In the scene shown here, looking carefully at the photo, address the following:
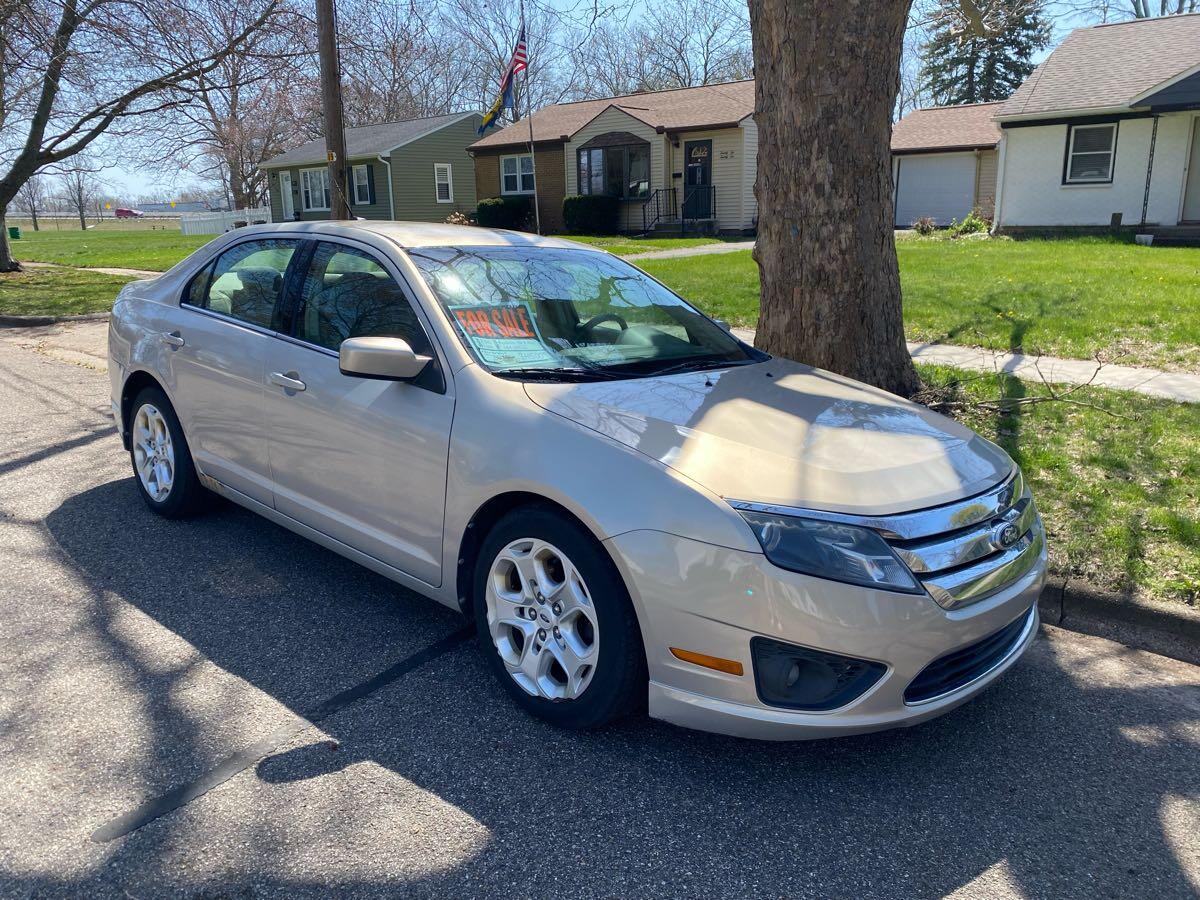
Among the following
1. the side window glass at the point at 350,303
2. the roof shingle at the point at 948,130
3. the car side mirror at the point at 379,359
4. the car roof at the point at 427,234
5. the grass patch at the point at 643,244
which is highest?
the roof shingle at the point at 948,130

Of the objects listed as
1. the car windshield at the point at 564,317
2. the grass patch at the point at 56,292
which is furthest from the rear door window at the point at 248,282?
the grass patch at the point at 56,292

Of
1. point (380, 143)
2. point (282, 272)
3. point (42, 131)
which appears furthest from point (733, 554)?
point (380, 143)

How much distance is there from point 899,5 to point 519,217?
26.7 m

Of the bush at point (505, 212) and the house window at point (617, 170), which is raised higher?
the house window at point (617, 170)

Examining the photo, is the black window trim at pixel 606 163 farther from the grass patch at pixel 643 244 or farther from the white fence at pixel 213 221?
the white fence at pixel 213 221

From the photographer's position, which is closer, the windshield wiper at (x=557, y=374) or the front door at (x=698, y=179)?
the windshield wiper at (x=557, y=374)

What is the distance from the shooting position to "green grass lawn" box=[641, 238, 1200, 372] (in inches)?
348

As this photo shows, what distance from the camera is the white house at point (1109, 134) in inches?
789

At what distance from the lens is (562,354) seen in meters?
3.73

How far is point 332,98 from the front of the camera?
10312 mm

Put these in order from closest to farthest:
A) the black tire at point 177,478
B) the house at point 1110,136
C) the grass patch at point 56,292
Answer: the black tire at point 177,478
the grass patch at point 56,292
the house at point 1110,136

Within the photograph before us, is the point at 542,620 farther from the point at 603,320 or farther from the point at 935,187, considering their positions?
the point at 935,187

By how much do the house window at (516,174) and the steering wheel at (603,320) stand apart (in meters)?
29.9

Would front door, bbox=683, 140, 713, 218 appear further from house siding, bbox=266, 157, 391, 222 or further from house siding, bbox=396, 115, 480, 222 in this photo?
house siding, bbox=266, 157, 391, 222
